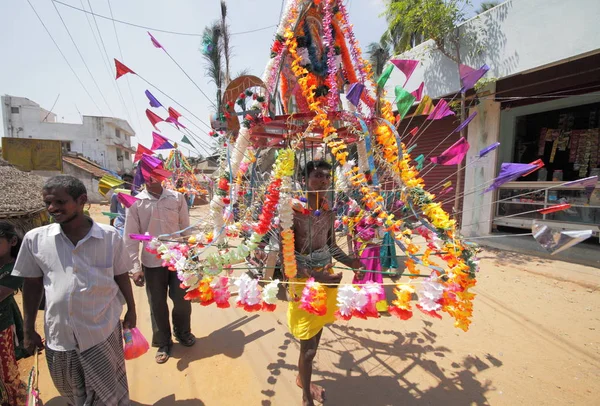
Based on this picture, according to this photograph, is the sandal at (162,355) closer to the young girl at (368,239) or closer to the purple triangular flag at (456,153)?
the young girl at (368,239)

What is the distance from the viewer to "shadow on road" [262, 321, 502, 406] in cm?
255

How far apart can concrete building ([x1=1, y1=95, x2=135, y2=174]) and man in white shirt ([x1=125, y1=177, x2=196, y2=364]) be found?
31.0 metres

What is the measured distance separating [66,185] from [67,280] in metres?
0.61

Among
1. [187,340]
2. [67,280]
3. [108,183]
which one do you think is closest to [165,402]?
[187,340]

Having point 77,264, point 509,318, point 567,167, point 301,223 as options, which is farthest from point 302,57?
point 567,167

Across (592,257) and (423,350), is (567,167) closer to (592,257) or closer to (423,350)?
(592,257)

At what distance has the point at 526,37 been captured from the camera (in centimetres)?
587

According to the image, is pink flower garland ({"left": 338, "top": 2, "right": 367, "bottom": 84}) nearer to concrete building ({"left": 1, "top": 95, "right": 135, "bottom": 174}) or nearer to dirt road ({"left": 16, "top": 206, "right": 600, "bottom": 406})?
dirt road ({"left": 16, "top": 206, "right": 600, "bottom": 406})

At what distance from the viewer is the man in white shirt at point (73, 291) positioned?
182 cm

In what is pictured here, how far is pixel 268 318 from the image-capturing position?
4066mm

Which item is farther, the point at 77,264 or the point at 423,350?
the point at 423,350

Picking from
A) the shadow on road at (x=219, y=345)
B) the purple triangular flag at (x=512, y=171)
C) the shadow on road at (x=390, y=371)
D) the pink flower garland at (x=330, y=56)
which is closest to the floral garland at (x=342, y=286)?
the pink flower garland at (x=330, y=56)

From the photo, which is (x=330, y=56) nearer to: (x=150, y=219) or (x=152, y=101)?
(x=152, y=101)

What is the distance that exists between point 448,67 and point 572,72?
8.18 ft
